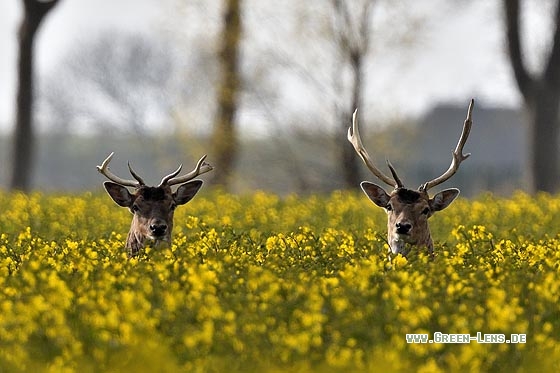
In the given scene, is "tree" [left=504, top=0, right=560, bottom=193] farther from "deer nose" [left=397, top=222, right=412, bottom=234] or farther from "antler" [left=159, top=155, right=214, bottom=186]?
"deer nose" [left=397, top=222, right=412, bottom=234]

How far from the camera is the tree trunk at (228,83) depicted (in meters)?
30.8

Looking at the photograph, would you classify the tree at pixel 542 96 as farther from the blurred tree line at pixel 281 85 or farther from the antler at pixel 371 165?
the antler at pixel 371 165

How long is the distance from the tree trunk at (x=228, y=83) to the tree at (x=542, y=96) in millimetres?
6662

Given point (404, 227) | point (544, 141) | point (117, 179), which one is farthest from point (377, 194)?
point (544, 141)

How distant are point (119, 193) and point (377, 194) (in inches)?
97.7

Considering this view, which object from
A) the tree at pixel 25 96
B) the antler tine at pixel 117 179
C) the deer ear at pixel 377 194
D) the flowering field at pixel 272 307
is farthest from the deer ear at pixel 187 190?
the tree at pixel 25 96

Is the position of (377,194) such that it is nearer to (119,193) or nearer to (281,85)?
(119,193)

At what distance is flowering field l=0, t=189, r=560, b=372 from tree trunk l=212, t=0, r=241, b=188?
62.3 ft

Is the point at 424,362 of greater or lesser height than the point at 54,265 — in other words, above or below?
below

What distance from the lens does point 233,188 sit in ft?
105

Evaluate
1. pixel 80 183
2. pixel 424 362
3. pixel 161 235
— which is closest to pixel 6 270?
pixel 161 235

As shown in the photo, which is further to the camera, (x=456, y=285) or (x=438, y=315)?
(x=456, y=285)

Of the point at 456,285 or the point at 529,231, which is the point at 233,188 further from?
the point at 456,285

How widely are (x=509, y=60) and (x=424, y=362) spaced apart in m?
21.8
